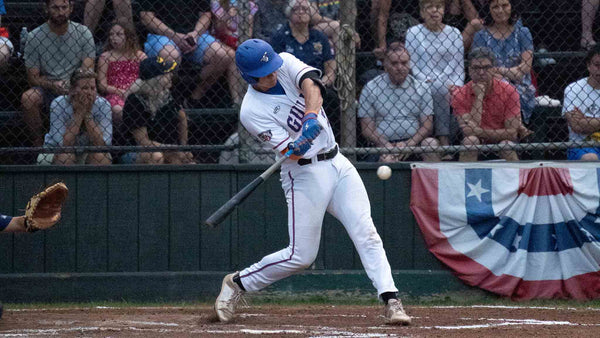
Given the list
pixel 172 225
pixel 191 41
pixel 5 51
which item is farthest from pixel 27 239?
pixel 191 41

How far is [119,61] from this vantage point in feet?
23.8

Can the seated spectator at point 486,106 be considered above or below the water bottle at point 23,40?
below

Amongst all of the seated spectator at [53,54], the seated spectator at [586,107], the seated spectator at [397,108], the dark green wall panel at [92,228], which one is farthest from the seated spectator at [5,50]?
the seated spectator at [586,107]

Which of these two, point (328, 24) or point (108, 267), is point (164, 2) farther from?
point (108, 267)

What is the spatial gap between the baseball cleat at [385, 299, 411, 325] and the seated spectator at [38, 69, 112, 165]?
302 centimetres

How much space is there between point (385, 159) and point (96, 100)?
2.49m

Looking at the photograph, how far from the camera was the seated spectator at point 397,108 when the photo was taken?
702cm

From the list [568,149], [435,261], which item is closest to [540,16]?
[568,149]

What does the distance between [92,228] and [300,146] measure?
9.13ft

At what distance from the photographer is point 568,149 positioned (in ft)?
23.3

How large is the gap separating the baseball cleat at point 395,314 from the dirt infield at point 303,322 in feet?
0.18

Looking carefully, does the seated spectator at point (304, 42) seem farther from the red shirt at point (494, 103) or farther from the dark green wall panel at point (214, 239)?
the dark green wall panel at point (214, 239)

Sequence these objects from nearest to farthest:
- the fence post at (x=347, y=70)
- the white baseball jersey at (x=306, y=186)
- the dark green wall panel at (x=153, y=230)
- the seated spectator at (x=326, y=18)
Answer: the white baseball jersey at (x=306, y=186), the fence post at (x=347, y=70), the dark green wall panel at (x=153, y=230), the seated spectator at (x=326, y=18)

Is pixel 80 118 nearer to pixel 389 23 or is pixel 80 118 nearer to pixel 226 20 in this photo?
pixel 226 20
